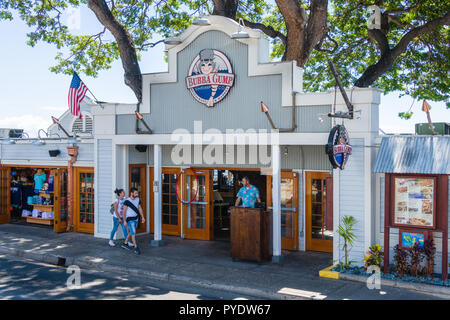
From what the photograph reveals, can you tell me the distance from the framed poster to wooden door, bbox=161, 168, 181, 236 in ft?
23.1

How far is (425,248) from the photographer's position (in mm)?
9805

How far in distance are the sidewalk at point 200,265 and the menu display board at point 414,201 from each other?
1397 mm

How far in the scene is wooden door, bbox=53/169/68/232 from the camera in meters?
16.0

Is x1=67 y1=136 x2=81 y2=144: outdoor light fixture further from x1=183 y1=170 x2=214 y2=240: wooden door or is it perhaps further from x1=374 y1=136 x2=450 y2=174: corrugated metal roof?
x1=374 y1=136 x2=450 y2=174: corrugated metal roof

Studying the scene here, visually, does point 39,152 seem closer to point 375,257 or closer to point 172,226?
point 172,226

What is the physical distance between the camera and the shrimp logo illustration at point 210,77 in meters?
12.6

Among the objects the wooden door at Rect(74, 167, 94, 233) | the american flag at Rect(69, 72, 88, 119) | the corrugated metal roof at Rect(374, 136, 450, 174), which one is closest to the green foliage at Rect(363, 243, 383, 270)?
the corrugated metal roof at Rect(374, 136, 450, 174)

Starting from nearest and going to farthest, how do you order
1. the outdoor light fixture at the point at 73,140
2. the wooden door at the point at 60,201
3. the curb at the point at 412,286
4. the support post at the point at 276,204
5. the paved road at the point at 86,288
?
the curb at the point at 412,286, the paved road at the point at 86,288, the support post at the point at 276,204, the outdoor light fixture at the point at 73,140, the wooden door at the point at 60,201

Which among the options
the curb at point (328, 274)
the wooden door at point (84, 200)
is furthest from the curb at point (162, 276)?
the wooden door at point (84, 200)

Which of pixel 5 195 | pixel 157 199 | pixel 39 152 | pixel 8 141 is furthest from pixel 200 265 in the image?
pixel 5 195

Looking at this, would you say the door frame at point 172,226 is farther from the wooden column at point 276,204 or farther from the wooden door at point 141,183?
the wooden column at point 276,204

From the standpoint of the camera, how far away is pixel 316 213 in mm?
12945

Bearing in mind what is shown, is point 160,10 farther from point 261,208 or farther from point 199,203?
point 261,208
